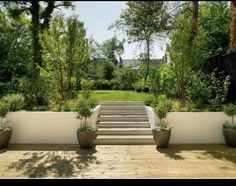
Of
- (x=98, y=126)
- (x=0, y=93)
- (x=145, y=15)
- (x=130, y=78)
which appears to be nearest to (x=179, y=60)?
(x=98, y=126)

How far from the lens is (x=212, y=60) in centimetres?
1023

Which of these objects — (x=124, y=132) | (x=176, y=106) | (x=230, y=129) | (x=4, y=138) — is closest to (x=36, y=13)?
(x=4, y=138)

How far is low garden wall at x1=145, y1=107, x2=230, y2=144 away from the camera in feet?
Answer: 26.2

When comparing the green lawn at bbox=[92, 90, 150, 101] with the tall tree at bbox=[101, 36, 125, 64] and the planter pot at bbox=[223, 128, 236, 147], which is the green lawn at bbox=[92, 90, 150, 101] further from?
the tall tree at bbox=[101, 36, 125, 64]

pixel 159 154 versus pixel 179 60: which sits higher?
pixel 179 60

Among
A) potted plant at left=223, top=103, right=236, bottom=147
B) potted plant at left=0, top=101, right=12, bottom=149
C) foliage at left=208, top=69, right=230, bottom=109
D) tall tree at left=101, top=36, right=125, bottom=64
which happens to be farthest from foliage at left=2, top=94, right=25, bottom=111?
tall tree at left=101, top=36, right=125, bottom=64

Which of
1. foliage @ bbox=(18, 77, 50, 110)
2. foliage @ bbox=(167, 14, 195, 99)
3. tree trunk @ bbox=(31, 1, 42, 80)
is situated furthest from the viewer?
tree trunk @ bbox=(31, 1, 42, 80)

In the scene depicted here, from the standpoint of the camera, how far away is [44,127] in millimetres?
8008

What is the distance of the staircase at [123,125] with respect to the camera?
8031mm

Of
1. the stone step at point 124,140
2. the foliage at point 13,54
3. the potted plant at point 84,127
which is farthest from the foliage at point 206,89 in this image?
the foliage at point 13,54

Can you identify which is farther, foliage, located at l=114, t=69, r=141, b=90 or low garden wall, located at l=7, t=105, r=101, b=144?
foliage, located at l=114, t=69, r=141, b=90

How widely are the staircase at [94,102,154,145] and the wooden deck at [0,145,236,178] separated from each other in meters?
0.39
